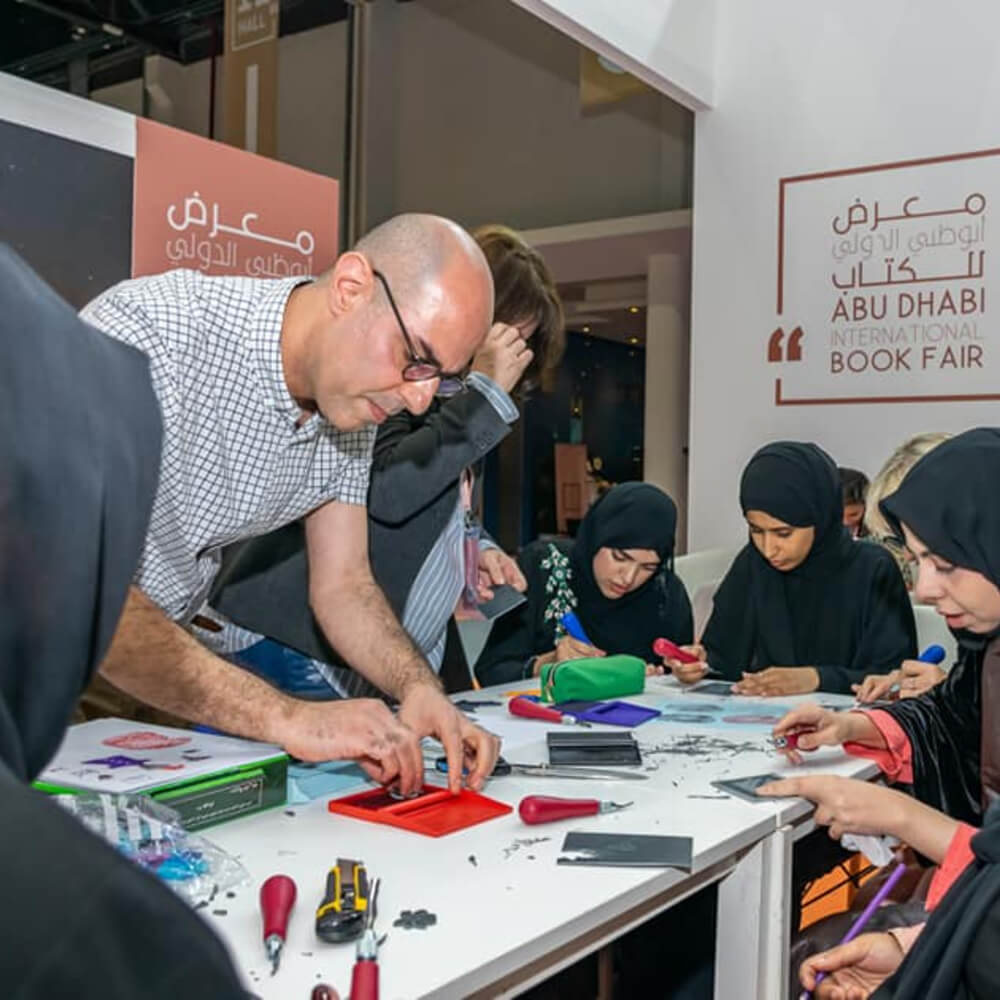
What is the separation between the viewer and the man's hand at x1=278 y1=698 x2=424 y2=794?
1223 mm

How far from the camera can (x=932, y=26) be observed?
3.92m

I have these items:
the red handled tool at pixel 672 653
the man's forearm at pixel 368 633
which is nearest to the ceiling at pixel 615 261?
the red handled tool at pixel 672 653

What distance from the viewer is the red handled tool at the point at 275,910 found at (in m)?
0.85

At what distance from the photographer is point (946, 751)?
1.74 m

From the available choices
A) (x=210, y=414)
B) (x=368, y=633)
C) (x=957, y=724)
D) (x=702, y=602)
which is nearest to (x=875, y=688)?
(x=957, y=724)

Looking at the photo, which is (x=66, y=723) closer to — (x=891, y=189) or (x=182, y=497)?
(x=182, y=497)

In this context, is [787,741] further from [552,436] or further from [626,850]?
[552,436]

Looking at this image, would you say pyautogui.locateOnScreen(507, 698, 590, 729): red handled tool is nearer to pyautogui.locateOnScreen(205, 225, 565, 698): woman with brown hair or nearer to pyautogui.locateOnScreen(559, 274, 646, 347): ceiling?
pyautogui.locateOnScreen(205, 225, 565, 698): woman with brown hair

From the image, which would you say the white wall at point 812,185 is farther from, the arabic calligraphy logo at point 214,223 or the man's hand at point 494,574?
the man's hand at point 494,574

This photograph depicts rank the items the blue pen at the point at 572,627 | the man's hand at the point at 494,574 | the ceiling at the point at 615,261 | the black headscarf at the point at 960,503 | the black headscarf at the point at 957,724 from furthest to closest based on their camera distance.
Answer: the ceiling at the point at 615,261
the blue pen at the point at 572,627
the man's hand at the point at 494,574
the black headscarf at the point at 960,503
the black headscarf at the point at 957,724

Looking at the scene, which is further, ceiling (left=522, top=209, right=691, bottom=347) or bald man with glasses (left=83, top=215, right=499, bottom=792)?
ceiling (left=522, top=209, right=691, bottom=347)

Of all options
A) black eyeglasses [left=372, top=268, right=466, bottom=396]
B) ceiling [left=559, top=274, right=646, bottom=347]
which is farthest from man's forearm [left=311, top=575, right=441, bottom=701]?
ceiling [left=559, top=274, right=646, bottom=347]

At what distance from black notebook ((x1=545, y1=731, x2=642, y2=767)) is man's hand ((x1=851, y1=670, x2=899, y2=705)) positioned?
671mm

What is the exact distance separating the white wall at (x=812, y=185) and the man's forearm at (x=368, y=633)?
2.79 meters
